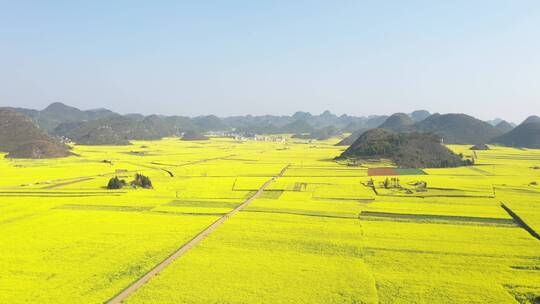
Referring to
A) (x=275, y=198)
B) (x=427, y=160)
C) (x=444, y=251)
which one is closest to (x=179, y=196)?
(x=275, y=198)

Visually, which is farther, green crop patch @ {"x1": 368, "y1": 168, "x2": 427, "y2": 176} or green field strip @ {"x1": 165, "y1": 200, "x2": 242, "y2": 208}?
green crop patch @ {"x1": 368, "y1": 168, "x2": 427, "y2": 176}

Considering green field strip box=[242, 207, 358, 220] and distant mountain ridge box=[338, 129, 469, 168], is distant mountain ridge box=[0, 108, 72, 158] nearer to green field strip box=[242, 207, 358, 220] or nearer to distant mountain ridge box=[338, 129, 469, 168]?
distant mountain ridge box=[338, 129, 469, 168]

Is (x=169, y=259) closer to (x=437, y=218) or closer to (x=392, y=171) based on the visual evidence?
(x=437, y=218)

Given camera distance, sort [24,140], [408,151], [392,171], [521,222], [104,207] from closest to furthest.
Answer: [521,222] < [104,207] < [392,171] < [408,151] < [24,140]

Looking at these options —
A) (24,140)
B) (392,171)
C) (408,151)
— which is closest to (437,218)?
(392,171)

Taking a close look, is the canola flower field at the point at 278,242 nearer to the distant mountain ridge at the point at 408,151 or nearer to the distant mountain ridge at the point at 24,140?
the distant mountain ridge at the point at 408,151

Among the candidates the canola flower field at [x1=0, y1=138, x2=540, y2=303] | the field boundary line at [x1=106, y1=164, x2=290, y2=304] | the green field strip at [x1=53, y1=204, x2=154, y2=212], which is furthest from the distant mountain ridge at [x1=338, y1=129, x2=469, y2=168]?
the green field strip at [x1=53, y1=204, x2=154, y2=212]

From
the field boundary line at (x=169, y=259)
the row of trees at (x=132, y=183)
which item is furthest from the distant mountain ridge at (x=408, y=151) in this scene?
the row of trees at (x=132, y=183)

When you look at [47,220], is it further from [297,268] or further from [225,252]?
[297,268]

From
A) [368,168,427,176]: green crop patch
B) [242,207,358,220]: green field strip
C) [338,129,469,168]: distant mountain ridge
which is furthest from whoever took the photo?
[338,129,469,168]: distant mountain ridge
